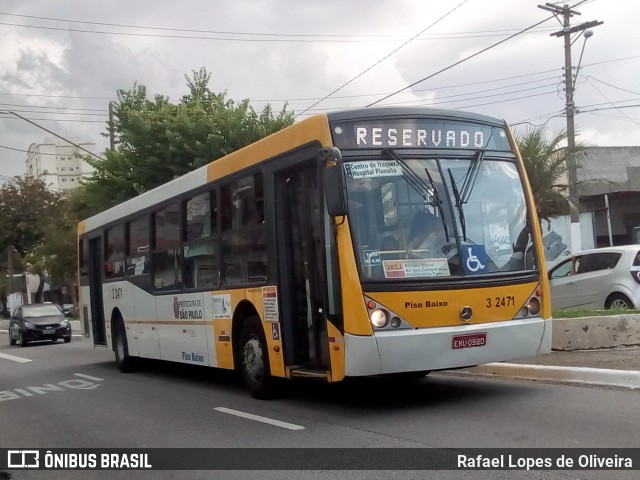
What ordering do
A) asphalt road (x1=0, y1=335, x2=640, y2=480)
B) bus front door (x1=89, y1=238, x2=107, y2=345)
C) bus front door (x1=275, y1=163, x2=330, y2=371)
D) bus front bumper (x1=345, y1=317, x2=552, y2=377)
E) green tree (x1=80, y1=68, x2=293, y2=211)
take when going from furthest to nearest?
green tree (x1=80, y1=68, x2=293, y2=211)
bus front door (x1=89, y1=238, x2=107, y2=345)
bus front door (x1=275, y1=163, x2=330, y2=371)
bus front bumper (x1=345, y1=317, x2=552, y2=377)
asphalt road (x1=0, y1=335, x2=640, y2=480)

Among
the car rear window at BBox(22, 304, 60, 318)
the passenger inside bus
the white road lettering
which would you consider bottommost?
the white road lettering

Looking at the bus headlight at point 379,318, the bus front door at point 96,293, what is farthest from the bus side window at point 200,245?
the bus front door at point 96,293

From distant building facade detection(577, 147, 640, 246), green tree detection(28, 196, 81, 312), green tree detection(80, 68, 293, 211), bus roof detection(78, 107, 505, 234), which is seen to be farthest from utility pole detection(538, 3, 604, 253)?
green tree detection(28, 196, 81, 312)

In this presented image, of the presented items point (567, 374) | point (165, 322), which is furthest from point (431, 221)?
point (165, 322)

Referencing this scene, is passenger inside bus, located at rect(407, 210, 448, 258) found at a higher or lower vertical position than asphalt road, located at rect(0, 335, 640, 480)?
higher

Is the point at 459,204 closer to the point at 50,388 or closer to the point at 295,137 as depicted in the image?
the point at 295,137

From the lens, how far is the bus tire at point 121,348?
14859mm

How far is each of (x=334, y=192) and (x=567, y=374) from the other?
14.3 ft

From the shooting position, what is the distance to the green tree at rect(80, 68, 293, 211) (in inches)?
917

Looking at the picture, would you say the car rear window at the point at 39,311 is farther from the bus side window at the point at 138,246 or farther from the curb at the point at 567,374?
the curb at the point at 567,374

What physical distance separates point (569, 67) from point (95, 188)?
677 inches

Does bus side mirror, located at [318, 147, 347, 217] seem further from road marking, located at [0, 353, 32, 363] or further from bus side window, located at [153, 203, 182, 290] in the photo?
road marking, located at [0, 353, 32, 363]

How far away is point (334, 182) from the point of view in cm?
771

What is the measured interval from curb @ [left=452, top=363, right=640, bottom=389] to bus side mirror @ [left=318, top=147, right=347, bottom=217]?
4019 millimetres
